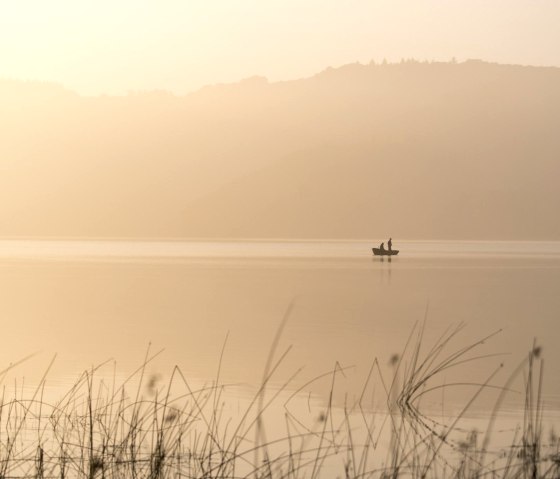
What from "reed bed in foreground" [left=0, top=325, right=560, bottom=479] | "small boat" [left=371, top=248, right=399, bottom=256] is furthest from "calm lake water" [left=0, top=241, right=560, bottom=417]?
"small boat" [left=371, top=248, right=399, bottom=256]

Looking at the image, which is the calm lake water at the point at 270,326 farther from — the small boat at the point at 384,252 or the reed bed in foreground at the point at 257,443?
the small boat at the point at 384,252

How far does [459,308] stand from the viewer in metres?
39.9

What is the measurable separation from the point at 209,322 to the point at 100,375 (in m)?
14.9

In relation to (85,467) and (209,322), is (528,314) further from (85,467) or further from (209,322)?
(85,467)

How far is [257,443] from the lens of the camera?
9570mm

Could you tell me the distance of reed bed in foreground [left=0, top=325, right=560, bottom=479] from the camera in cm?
825

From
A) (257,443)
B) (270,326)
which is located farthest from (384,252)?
(257,443)

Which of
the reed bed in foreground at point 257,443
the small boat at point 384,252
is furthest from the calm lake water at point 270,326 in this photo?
the small boat at point 384,252

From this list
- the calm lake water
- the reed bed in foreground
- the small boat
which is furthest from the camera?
the small boat

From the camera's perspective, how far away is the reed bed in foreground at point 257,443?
8.25 metres

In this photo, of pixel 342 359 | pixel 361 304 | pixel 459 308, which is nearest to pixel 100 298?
pixel 361 304

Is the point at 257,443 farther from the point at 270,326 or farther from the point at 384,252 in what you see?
the point at 384,252

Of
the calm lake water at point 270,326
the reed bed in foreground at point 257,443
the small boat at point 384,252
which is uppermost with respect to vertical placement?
the small boat at point 384,252

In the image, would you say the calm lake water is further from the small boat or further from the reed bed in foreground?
the small boat
